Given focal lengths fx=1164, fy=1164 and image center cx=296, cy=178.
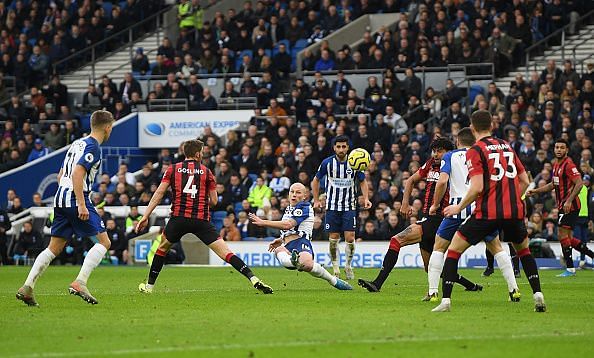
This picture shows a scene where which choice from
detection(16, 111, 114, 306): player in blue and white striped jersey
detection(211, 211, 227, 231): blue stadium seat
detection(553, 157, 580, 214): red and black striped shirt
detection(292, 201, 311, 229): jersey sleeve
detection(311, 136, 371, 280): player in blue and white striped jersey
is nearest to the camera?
detection(16, 111, 114, 306): player in blue and white striped jersey

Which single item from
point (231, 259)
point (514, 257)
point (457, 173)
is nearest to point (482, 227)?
point (457, 173)

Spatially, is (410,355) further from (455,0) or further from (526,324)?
(455,0)

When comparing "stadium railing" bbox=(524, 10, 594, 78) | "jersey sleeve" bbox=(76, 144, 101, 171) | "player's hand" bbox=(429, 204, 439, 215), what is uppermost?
"stadium railing" bbox=(524, 10, 594, 78)

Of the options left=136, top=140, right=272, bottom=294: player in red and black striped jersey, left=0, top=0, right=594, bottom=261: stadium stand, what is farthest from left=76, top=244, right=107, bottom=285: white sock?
left=0, top=0, right=594, bottom=261: stadium stand

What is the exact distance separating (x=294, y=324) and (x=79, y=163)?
3.77m

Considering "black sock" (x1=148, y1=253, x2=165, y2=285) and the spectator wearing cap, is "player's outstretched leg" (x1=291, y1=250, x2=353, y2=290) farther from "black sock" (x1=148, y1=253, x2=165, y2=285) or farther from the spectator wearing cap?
the spectator wearing cap

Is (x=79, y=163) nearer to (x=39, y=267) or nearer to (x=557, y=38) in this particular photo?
(x=39, y=267)

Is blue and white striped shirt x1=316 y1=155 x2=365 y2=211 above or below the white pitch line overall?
above

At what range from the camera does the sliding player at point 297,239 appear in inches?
639

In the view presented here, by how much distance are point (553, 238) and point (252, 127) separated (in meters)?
9.98

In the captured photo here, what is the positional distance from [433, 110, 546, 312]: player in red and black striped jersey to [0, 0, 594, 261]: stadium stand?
14.1m

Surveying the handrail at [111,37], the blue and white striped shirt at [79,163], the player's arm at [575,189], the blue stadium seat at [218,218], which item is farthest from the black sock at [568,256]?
the handrail at [111,37]

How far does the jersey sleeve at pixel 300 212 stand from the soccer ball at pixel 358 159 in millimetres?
3401

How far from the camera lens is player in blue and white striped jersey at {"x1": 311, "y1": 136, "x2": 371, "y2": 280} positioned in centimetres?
Answer: 2023
